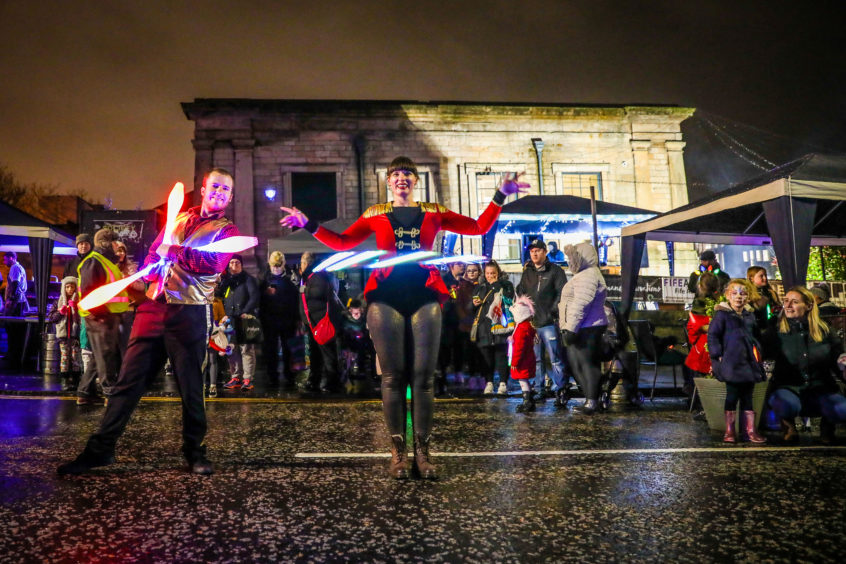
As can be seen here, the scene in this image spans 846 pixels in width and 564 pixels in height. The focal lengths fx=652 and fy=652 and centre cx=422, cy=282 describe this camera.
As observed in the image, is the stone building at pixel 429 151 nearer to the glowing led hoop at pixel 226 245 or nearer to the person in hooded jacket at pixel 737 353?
the person in hooded jacket at pixel 737 353

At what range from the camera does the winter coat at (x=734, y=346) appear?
237 inches

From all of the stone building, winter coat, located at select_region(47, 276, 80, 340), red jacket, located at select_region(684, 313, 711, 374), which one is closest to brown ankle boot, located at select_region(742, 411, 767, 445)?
red jacket, located at select_region(684, 313, 711, 374)

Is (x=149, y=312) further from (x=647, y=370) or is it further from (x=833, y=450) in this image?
(x=647, y=370)

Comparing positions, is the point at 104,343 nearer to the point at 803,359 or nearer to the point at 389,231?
the point at 389,231

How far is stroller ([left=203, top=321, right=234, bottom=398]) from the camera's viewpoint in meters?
8.82

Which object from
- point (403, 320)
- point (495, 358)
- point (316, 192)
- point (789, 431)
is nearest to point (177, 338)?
point (403, 320)

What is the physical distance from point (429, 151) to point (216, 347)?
18.6 meters

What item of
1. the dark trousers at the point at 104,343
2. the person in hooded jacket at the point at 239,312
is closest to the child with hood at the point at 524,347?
the person in hooded jacket at the point at 239,312

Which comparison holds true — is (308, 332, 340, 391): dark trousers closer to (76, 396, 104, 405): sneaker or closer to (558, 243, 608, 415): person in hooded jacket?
(76, 396, 104, 405): sneaker

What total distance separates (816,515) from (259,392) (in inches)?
300

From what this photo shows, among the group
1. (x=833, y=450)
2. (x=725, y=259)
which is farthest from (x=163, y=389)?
(x=725, y=259)

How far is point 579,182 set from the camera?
2667cm

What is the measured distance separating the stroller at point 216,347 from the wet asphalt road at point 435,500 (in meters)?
2.70

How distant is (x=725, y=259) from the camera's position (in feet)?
84.0
